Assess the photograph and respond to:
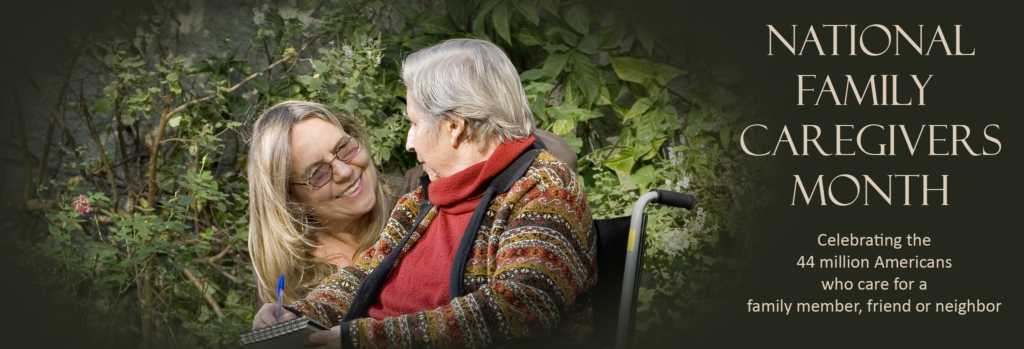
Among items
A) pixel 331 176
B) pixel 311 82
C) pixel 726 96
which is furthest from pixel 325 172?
pixel 726 96

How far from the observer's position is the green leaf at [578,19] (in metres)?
3.67

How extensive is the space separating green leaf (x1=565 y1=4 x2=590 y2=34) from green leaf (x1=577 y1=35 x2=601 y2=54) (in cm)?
3

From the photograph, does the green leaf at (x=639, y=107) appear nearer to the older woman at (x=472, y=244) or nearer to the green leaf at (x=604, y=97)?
the green leaf at (x=604, y=97)

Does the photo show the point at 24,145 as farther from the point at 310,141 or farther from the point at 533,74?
the point at 533,74

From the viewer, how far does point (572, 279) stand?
1.97m

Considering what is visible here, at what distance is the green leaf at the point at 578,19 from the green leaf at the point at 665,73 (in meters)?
0.32

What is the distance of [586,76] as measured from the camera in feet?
12.1

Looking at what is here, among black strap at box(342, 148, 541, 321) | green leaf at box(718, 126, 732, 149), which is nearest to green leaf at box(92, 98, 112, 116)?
black strap at box(342, 148, 541, 321)

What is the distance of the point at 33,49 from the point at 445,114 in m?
2.50

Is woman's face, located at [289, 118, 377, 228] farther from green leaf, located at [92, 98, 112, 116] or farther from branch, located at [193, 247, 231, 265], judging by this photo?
green leaf, located at [92, 98, 112, 116]

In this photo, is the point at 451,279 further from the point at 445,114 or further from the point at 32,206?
the point at 32,206

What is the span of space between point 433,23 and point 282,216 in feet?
4.55

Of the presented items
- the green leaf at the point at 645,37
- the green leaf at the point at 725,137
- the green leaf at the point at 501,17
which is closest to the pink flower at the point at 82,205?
the green leaf at the point at 501,17

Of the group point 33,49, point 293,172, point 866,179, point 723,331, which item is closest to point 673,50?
point 866,179
